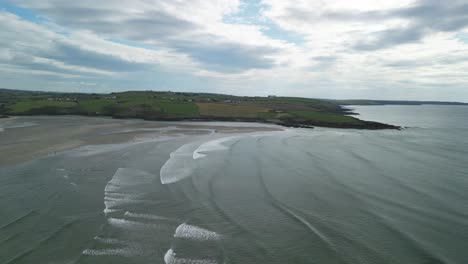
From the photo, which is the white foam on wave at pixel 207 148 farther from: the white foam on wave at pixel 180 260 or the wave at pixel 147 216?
the white foam on wave at pixel 180 260

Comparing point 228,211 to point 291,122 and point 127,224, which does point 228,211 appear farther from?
point 291,122

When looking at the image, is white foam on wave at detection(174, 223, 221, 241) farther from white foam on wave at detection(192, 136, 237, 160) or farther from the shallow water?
white foam on wave at detection(192, 136, 237, 160)

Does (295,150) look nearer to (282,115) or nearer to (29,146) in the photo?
(29,146)

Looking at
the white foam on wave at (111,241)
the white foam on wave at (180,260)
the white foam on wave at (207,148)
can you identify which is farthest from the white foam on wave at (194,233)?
the white foam on wave at (207,148)

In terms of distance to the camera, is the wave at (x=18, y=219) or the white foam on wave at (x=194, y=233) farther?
the wave at (x=18, y=219)

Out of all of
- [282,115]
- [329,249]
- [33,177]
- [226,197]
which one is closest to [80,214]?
[226,197]

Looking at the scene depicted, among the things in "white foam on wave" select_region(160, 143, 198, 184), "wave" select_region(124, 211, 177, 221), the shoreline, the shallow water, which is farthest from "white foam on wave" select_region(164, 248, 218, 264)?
the shoreline
